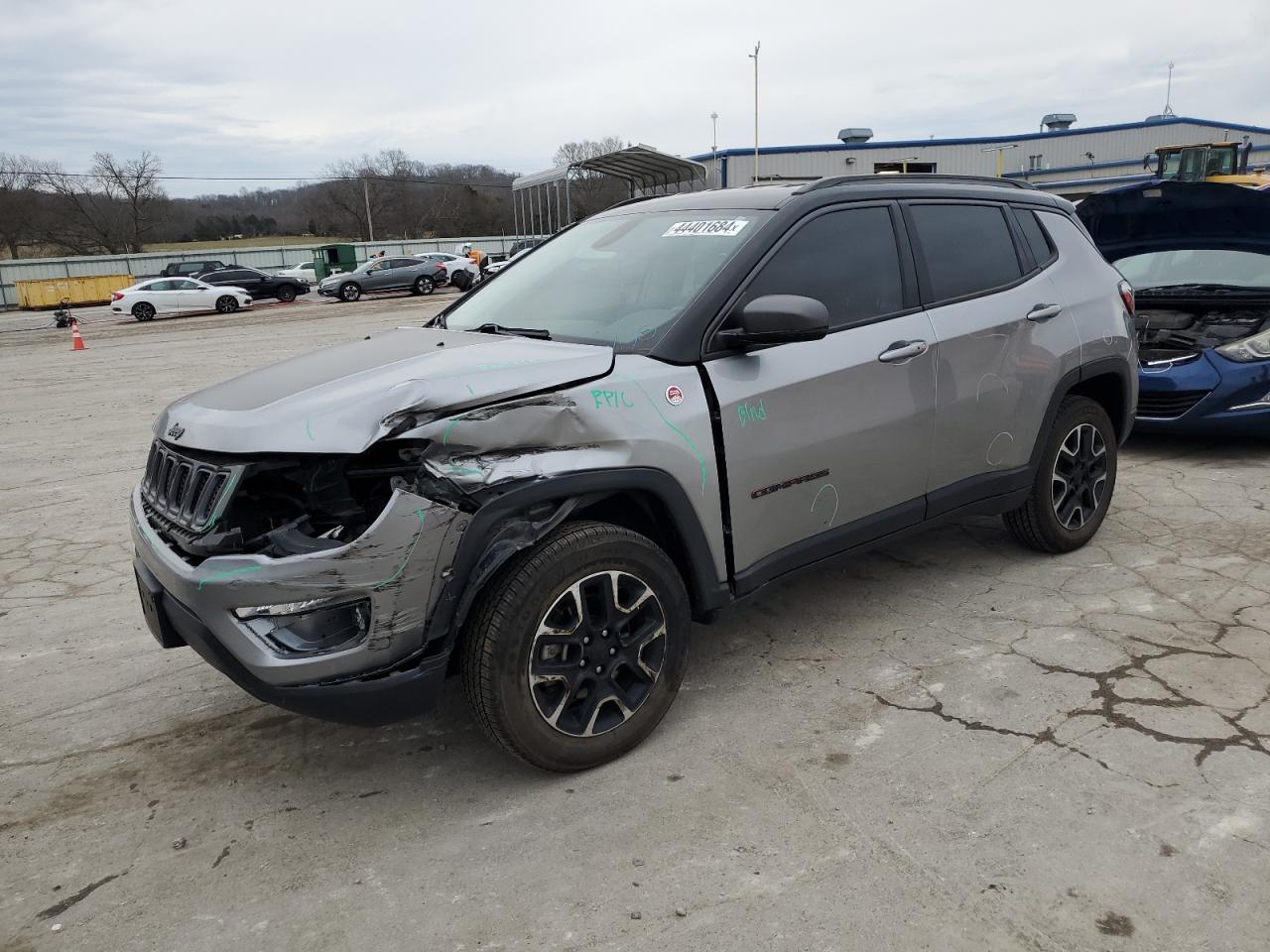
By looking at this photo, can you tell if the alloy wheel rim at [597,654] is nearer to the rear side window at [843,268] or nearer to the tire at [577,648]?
the tire at [577,648]

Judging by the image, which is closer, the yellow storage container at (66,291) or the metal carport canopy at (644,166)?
the metal carport canopy at (644,166)

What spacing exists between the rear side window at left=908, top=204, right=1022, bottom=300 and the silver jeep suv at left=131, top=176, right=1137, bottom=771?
15 millimetres

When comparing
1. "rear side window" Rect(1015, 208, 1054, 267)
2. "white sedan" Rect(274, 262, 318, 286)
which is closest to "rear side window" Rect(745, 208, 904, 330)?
"rear side window" Rect(1015, 208, 1054, 267)

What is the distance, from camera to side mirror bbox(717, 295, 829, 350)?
2898 mm

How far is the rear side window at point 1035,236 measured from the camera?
168 inches

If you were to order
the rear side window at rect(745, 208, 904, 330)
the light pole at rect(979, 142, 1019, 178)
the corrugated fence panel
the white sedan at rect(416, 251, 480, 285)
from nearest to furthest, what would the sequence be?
the rear side window at rect(745, 208, 904, 330) < the white sedan at rect(416, 251, 480, 285) < the light pole at rect(979, 142, 1019, 178) < the corrugated fence panel

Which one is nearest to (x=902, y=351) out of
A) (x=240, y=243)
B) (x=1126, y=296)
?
(x=1126, y=296)

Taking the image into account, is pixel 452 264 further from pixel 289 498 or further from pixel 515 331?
pixel 289 498

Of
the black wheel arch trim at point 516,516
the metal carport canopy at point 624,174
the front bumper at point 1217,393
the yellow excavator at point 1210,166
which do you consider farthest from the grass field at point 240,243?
the black wheel arch trim at point 516,516

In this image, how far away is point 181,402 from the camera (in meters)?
3.01

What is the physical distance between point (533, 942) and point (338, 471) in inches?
52.9

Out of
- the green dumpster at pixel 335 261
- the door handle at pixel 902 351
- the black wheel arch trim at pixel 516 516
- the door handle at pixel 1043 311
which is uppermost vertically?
the green dumpster at pixel 335 261

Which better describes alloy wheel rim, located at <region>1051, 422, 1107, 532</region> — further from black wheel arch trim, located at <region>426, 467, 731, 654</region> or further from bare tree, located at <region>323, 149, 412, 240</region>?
bare tree, located at <region>323, 149, 412, 240</region>

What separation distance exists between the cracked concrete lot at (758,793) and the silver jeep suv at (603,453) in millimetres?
375
